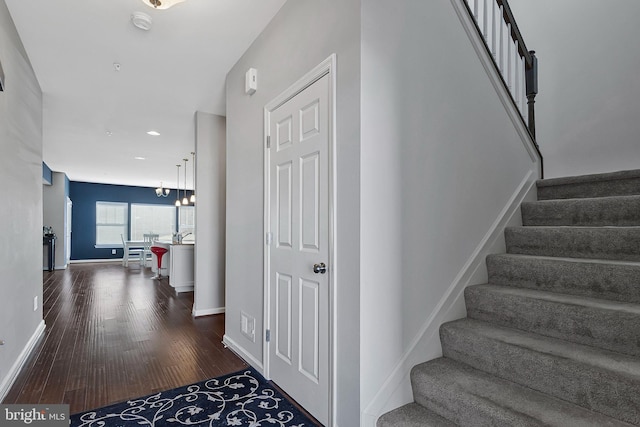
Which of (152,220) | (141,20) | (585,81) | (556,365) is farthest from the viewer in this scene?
(152,220)

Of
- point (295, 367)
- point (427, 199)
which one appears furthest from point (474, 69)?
point (295, 367)

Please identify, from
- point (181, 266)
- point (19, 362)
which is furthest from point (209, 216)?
point (19, 362)

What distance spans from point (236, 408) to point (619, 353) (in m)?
1.98

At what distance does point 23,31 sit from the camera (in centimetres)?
263

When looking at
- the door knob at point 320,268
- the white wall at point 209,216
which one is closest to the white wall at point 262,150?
the door knob at point 320,268

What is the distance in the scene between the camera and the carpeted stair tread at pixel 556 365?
1.21 meters

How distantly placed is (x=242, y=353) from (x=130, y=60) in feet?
9.42

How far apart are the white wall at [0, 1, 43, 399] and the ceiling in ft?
0.79

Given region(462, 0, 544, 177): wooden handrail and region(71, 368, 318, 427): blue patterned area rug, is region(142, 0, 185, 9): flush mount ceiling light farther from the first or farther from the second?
region(71, 368, 318, 427): blue patterned area rug

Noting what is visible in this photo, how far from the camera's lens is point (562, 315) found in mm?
1544

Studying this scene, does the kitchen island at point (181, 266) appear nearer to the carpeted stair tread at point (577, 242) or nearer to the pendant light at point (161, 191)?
the pendant light at point (161, 191)

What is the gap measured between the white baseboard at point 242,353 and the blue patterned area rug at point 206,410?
8.1 inches

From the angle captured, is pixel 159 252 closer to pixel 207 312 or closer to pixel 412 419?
pixel 207 312

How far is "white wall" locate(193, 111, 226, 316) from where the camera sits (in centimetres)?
422
